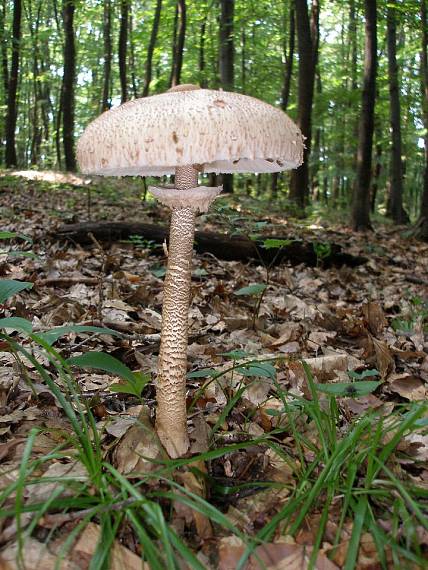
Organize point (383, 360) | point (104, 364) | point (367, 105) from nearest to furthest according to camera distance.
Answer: point (104, 364), point (383, 360), point (367, 105)

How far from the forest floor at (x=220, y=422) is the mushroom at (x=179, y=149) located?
0.64 ft

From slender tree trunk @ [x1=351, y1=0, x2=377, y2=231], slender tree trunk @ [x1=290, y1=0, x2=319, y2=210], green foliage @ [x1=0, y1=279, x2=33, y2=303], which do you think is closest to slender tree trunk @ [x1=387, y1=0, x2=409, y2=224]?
slender tree trunk @ [x1=290, y1=0, x2=319, y2=210]

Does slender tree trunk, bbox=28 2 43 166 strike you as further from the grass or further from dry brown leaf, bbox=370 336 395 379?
the grass

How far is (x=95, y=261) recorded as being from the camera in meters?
5.30

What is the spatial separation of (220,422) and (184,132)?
1.21 meters

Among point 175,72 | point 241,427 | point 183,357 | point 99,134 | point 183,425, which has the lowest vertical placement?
point 241,427

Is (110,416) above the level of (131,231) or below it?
below

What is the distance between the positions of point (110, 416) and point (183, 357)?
59 centimetres

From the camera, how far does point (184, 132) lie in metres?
1.58

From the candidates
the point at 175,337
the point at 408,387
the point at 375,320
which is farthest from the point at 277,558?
the point at 375,320

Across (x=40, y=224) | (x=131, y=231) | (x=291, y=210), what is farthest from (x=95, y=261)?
(x=291, y=210)

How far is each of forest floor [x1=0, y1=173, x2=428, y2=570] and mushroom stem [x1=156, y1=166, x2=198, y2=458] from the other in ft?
0.33

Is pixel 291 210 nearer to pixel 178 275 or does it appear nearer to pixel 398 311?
pixel 398 311

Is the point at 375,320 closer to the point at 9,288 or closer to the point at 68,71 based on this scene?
the point at 9,288
